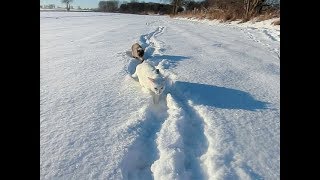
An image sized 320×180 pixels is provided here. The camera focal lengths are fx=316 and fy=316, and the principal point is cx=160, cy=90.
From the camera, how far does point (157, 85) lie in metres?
3.54

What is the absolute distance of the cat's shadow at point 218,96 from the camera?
3438 millimetres

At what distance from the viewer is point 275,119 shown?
Answer: 3.06 metres

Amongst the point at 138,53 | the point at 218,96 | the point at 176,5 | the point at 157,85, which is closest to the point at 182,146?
the point at 157,85

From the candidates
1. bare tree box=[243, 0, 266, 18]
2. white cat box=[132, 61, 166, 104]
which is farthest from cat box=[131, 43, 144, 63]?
bare tree box=[243, 0, 266, 18]

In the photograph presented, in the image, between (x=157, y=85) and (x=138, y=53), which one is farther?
(x=138, y=53)

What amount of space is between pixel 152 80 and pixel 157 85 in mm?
115

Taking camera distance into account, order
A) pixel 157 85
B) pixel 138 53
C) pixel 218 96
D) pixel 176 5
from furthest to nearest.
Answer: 1. pixel 176 5
2. pixel 138 53
3. pixel 218 96
4. pixel 157 85

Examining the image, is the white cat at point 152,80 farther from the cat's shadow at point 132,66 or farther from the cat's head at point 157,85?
the cat's shadow at point 132,66

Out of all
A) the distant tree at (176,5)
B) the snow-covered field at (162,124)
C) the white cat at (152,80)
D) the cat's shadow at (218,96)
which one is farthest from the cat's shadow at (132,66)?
the distant tree at (176,5)

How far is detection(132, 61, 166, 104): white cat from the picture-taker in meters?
3.54

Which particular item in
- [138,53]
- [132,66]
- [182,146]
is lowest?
[182,146]

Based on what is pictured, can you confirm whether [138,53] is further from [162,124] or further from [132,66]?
[162,124]
